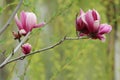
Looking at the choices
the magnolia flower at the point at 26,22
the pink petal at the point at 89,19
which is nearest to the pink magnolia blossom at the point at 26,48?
the magnolia flower at the point at 26,22

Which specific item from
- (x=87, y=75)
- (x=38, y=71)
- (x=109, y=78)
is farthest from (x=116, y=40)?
(x=87, y=75)

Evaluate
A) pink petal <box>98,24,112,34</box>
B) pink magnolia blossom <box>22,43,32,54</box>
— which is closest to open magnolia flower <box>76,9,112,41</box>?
pink petal <box>98,24,112,34</box>

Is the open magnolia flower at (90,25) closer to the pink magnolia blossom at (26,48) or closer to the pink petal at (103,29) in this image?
the pink petal at (103,29)

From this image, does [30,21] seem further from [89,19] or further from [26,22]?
[89,19]

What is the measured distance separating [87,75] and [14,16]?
453cm

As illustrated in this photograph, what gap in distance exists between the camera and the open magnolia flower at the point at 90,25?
90cm

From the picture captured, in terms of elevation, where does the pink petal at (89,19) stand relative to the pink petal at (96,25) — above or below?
above

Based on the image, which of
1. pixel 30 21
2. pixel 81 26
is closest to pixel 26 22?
pixel 30 21

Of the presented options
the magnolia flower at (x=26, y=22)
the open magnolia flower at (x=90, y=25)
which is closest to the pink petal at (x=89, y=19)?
the open magnolia flower at (x=90, y=25)

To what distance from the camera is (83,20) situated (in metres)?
0.90

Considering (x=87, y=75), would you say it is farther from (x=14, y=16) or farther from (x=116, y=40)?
(x=14, y=16)

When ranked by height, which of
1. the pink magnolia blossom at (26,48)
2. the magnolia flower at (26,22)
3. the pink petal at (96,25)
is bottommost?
the pink magnolia blossom at (26,48)

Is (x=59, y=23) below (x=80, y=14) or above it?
below

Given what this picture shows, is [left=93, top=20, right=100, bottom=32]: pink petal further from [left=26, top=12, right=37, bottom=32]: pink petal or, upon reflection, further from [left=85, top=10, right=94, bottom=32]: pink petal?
[left=26, top=12, right=37, bottom=32]: pink petal
